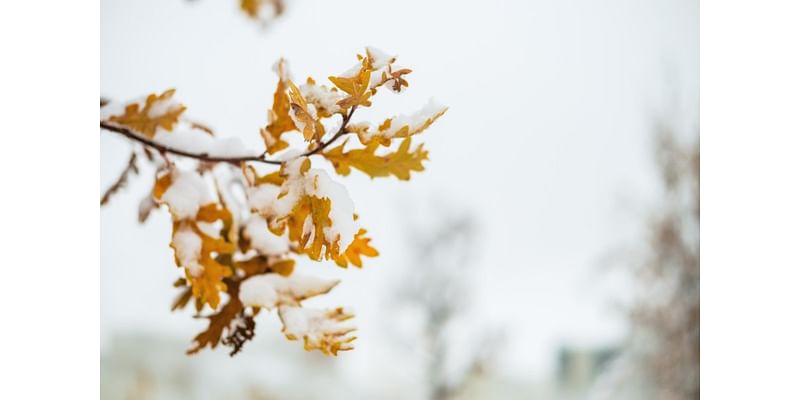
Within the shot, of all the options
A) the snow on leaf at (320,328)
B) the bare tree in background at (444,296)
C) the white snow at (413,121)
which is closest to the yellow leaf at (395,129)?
the white snow at (413,121)

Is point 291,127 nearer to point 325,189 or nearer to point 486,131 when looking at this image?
point 325,189

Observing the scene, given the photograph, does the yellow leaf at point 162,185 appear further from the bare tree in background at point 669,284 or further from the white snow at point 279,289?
the bare tree in background at point 669,284

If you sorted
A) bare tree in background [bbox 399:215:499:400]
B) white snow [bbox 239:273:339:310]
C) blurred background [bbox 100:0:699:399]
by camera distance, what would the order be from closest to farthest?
white snow [bbox 239:273:339:310] → blurred background [bbox 100:0:699:399] → bare tree in background [bbox 399:215:499:400]

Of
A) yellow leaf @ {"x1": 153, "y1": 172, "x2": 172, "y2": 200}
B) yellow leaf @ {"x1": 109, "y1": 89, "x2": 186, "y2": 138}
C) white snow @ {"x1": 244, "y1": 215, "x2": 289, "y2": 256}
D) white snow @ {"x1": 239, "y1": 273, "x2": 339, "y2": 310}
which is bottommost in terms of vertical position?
white snow @ {"x1": 239, "y1": 273, "x2": 339, "y2": 310}

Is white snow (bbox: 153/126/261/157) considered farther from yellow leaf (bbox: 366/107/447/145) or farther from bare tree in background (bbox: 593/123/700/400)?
bare tree in background (bbox: 593/123/700/400)

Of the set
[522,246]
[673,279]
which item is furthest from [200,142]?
[522,246]

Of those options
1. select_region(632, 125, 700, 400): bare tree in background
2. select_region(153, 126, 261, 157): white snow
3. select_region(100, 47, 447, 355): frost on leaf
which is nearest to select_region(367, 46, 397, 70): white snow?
select_region(100, 47, 447, 355): frost on leaf
